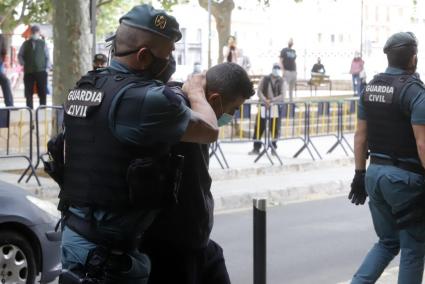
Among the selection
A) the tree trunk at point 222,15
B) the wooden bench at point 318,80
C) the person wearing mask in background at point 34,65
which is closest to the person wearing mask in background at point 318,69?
the wooden bench at point 318,80

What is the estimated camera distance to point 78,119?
3.63 metres

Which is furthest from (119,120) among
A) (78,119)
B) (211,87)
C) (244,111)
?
(244,111)

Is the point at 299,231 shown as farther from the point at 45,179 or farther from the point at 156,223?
the point at 156,223

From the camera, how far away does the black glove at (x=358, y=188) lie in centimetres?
588

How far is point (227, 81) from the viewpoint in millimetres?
3893

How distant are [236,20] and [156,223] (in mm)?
53425

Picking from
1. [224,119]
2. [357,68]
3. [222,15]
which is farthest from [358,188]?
[222,15]

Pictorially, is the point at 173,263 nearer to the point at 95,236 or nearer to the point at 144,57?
the point at 95,236

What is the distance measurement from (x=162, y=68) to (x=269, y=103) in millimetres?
12666

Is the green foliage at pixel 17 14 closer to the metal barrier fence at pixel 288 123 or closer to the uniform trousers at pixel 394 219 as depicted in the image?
the metal barrier fence at pixel 288 123

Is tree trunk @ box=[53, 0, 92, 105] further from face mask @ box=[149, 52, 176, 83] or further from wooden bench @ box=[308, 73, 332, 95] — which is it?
wooden bench @ box=[308, 73, 332, 95]

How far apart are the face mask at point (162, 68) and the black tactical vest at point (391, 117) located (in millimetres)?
2086

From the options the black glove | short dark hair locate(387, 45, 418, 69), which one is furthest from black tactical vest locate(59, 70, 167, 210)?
the black glove

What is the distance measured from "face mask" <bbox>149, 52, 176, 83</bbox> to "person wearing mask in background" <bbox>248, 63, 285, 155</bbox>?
1227cm
